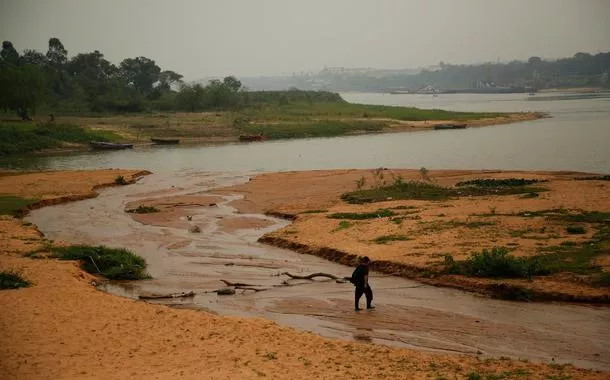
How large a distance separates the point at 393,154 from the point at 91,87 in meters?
77.5

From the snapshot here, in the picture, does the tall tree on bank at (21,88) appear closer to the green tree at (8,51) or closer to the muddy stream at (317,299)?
the green tree at (8,51)

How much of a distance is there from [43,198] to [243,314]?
27.3m

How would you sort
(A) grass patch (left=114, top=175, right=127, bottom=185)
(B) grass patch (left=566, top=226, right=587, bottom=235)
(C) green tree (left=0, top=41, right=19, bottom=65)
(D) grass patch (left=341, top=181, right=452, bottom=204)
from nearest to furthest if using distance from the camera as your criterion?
(B) grass patch (left=566, top=226, right=587, bottom=235) < (D) grass patch (left=341, top=181, right=452, bottom=204) < (A) grass patch (left=114, top=175, right=127, bottom=185) < (C) green tree (left=0, top=41, right=19, bottom=65)

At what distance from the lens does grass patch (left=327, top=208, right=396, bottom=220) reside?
3294cm

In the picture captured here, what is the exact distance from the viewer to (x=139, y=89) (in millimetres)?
160000

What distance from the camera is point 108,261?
2552 cm

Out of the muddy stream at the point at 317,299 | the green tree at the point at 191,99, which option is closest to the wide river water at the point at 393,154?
the muddy stream at the point at 317,299

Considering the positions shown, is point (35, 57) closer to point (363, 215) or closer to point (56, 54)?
point (56, 54)

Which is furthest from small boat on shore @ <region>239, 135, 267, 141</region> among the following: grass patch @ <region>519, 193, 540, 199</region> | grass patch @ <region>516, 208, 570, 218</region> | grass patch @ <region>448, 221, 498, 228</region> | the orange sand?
grass patch @ <region>448, 221, 498, 228</region>

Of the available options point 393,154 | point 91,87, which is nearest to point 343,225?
point 393,154

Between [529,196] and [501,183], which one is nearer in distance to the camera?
[529,196]

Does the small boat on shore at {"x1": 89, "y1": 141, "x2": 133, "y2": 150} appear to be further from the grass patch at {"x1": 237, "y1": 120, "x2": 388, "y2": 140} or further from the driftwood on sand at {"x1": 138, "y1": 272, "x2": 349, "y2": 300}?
the driftwood on sand at {"x1": 138, "y1": 272, "x2": 349, "y2": 300}

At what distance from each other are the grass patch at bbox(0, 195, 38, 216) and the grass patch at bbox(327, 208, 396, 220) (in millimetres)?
18364

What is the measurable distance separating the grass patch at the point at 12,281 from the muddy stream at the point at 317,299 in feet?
9.46
